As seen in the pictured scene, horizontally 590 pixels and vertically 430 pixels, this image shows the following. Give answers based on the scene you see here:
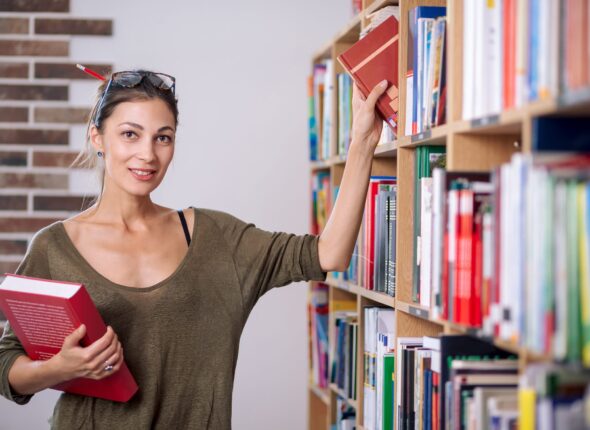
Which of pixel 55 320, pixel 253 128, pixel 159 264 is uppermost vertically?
pixel 253 128

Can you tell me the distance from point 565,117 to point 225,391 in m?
1.19

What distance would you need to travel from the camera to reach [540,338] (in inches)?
45.7

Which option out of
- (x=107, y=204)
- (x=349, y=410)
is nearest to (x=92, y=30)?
(x=107, y=204)

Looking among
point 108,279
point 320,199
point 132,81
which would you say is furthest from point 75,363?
point 320,199

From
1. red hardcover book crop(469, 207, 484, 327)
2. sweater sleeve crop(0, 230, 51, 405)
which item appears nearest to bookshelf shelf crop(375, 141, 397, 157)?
red hardcover book crop(469, 207, 484, 327)

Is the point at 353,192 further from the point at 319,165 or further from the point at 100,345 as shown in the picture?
the point at 319,165

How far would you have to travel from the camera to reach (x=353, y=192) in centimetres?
197

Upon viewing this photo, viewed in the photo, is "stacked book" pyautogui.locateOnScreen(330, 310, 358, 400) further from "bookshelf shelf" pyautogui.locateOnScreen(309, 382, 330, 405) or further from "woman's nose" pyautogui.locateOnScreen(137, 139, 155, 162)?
"woman's nose" pyautogui.locateOnScreen(137, 139, 155, 162)

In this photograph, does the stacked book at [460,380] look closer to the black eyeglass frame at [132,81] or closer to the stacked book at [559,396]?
the stacked book at [559,396]

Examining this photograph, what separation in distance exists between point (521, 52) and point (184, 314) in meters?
1.11

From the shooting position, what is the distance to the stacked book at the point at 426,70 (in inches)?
Result: 71.1

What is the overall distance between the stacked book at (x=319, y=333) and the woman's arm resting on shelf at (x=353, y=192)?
1363mm

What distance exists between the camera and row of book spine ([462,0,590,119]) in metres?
1.16

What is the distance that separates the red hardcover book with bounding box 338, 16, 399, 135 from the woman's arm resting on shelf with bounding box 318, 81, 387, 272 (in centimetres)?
7
